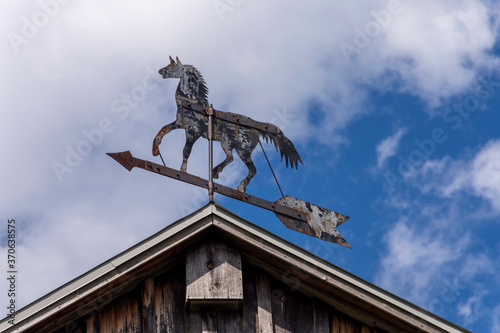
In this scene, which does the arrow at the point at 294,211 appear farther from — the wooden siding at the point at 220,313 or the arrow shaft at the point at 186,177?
the wooden siding at the point at 220,313

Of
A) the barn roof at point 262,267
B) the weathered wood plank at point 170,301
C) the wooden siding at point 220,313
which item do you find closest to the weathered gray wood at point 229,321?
the wooden siding at point 220,313

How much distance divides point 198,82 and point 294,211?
1785 mm

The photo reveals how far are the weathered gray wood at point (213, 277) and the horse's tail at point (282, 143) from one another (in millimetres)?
1720

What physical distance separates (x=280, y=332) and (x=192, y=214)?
3.60 feet

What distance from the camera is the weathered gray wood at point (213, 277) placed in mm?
5391

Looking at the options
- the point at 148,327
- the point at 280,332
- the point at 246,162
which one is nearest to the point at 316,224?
the point at 246,162

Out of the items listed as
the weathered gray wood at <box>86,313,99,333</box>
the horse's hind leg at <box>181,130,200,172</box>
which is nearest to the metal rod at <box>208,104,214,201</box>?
the horse's hind leg at <box>181,130,200,172</box>

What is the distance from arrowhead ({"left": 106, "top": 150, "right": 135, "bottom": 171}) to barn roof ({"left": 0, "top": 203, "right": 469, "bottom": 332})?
1025mm

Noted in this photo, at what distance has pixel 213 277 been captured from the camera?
18.1 feet

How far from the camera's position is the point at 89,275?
210 inches

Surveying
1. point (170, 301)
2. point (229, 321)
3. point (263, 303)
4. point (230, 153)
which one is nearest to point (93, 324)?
point (170, 301)

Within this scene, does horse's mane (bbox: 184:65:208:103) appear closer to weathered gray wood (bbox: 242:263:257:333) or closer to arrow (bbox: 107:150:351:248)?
arrow (bbox: 107:150:351:248)

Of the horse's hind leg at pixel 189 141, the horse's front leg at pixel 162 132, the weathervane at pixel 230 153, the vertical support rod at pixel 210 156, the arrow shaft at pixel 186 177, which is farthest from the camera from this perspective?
the horse's front leg at pixel 162 132

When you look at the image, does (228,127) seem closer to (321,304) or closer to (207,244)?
(207,244)
